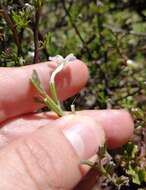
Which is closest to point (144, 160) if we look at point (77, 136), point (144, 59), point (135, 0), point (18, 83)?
point (77, 136)

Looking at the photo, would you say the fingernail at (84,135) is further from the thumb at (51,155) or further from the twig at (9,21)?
the twig at (9,21)

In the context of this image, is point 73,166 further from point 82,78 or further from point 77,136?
point 82,78

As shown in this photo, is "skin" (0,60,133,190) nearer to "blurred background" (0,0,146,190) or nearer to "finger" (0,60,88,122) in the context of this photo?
"finger" (0,60,88,122)

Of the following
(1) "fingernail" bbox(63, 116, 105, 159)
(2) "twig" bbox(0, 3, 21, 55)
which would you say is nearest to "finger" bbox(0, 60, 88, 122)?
(2) "twig" bbox(0, 3, 21, 55)

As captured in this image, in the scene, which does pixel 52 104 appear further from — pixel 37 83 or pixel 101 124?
pixel 101 124

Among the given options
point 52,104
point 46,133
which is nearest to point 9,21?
point 52,104

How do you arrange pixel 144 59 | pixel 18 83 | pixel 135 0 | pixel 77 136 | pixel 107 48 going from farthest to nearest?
1. pixel 135 0
2. pixel 144 59
3. pixel 107 48
4. pixel 18 83
5. pixel 77 136
